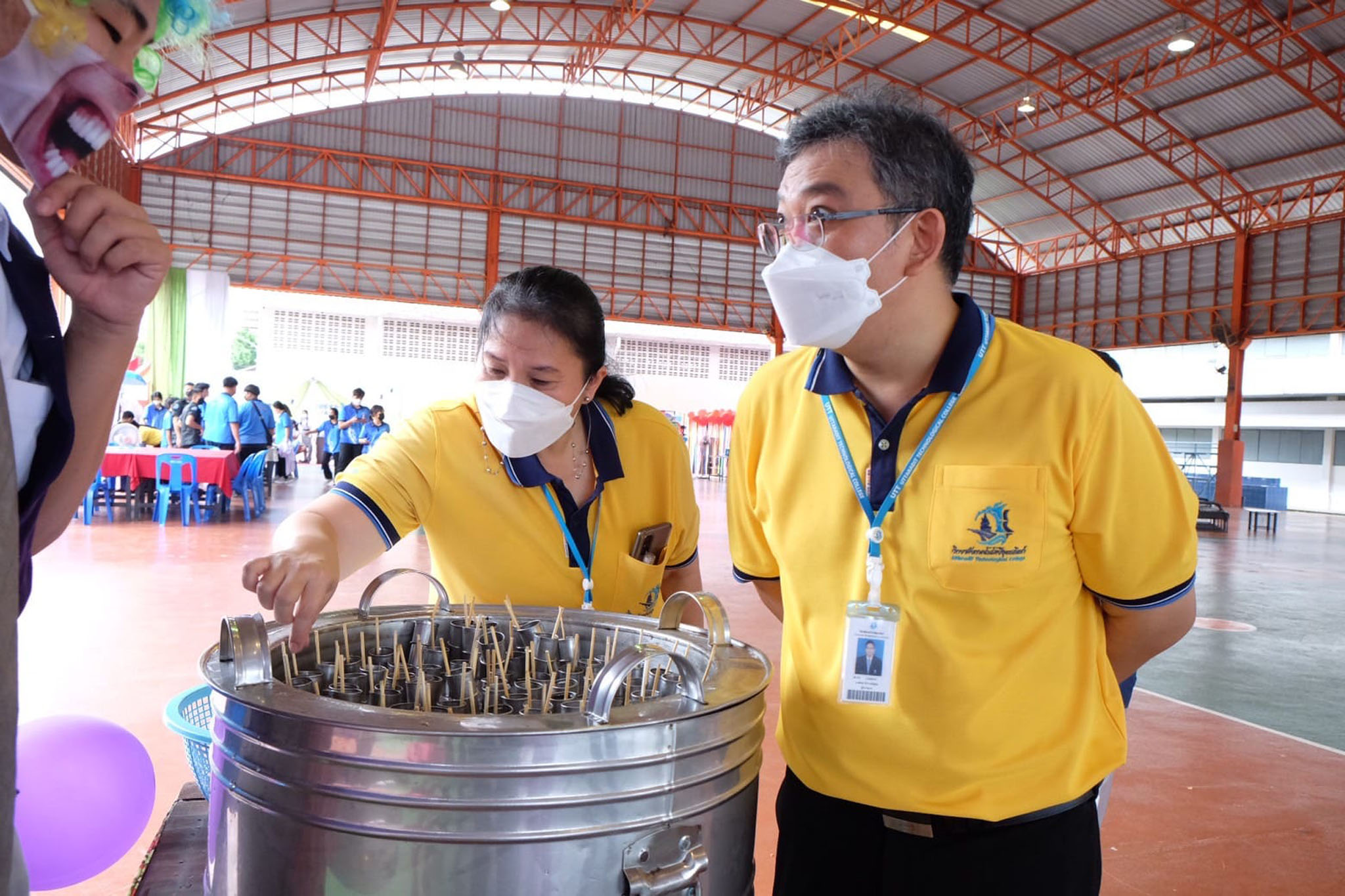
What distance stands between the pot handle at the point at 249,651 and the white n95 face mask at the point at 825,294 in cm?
72

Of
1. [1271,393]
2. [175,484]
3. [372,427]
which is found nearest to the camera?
[175,484]

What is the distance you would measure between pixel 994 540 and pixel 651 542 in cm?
65

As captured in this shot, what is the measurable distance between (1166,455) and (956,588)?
31 cm

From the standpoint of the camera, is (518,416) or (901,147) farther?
(518,416)

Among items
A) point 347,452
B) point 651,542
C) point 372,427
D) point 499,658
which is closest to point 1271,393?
point 372,427

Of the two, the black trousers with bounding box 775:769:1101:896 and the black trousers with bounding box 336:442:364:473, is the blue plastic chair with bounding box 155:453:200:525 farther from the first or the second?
the black trousers with bounding box 775:769:1101:896

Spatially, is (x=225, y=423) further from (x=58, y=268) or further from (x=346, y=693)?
(x=58, y=268)

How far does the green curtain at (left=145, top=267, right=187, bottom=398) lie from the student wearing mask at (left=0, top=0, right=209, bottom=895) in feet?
54.5

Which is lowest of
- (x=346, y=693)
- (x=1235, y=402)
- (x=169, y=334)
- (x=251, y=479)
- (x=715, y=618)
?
(x=251, y=479)

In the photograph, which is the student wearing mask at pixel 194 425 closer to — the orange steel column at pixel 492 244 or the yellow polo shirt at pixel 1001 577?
the orange steel column at pixel 492 244

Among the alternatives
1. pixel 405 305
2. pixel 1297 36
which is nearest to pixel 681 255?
pixel 405 305

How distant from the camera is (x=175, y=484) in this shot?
776 cm

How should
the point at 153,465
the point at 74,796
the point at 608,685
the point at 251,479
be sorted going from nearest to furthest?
the point at 608,685, the point at 74,796, the point at 153,465, the point at 251,479

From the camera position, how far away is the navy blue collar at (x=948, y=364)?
1.12 m
